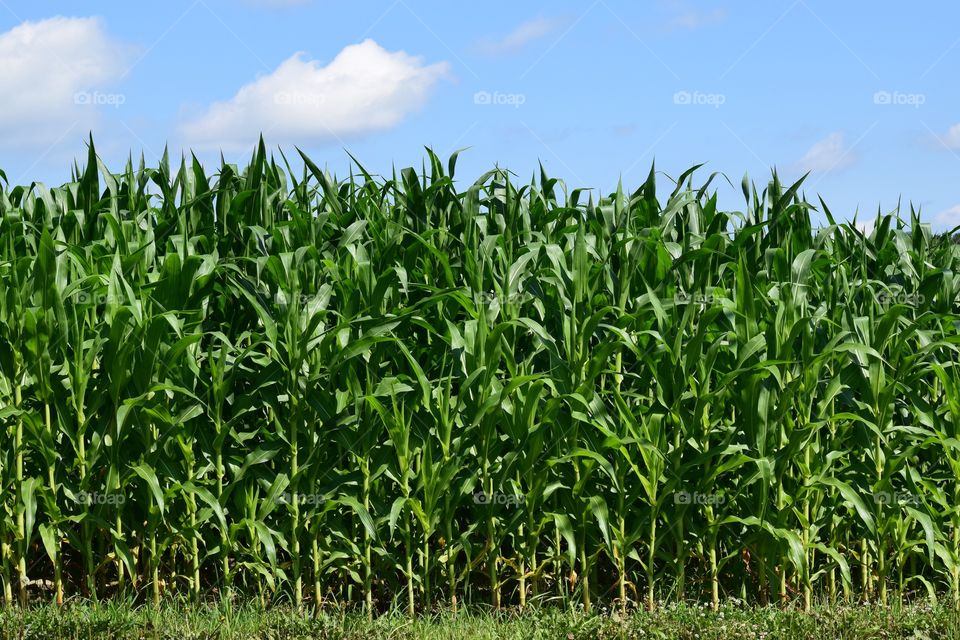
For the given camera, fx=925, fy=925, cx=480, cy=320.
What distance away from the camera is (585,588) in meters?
4.39

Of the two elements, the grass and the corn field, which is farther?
the corn field

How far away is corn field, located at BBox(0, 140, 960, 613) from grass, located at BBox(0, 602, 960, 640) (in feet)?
0.67

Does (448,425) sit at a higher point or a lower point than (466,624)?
higher

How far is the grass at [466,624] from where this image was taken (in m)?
3.85

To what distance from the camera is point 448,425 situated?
419 cm

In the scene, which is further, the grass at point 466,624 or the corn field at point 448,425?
the corn field at point 448,425

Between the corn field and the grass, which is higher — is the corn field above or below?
above

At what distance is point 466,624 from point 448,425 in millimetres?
875

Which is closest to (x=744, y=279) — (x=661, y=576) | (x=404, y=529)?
(x=661, y=576)

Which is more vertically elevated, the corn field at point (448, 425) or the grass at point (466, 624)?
the corn field at point (448, 425)

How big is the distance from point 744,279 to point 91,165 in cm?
366

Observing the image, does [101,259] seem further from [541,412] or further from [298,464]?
[541,412]

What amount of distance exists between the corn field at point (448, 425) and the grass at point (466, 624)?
0.21 meters

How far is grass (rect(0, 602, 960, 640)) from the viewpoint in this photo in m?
3.85
